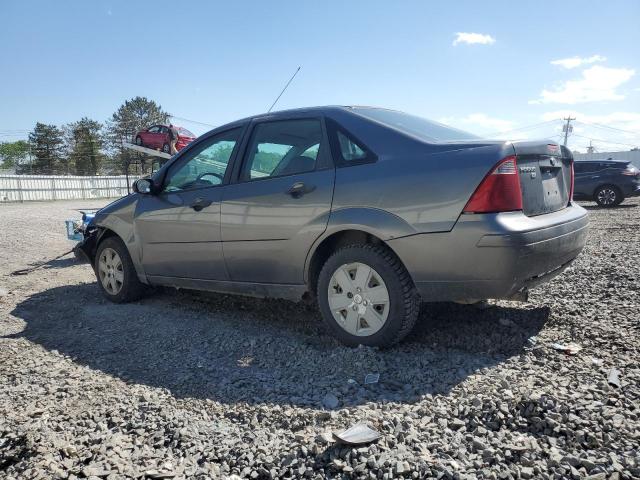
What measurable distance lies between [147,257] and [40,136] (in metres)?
57.5

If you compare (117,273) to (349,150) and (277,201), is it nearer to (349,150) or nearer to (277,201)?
(277,201)

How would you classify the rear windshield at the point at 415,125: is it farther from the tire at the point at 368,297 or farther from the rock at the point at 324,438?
the rock at the point at 324,438

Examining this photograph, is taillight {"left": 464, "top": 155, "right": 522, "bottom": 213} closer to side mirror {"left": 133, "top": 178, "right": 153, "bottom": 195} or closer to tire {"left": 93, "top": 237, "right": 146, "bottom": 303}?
side mirror {"left": 133, "top": 178, "right": 153, "bottom": 195}

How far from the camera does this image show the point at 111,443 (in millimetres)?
2328

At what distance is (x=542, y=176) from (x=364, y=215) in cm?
128

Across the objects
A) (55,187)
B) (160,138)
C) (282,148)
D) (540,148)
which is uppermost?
(160,138)

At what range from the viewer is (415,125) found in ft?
12.1

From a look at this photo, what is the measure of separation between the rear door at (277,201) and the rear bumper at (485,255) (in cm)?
74

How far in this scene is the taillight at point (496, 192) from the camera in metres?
2.86

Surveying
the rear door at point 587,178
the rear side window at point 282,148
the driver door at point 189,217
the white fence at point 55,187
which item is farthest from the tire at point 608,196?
the white fence at point 55,187

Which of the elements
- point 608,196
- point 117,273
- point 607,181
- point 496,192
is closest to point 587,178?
point 607,181

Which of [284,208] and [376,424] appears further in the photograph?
[284,208]

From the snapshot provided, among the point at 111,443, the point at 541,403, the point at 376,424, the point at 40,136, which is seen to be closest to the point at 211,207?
the point at 111,443

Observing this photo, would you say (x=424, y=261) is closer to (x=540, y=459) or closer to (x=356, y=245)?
(x=356, y=245)
